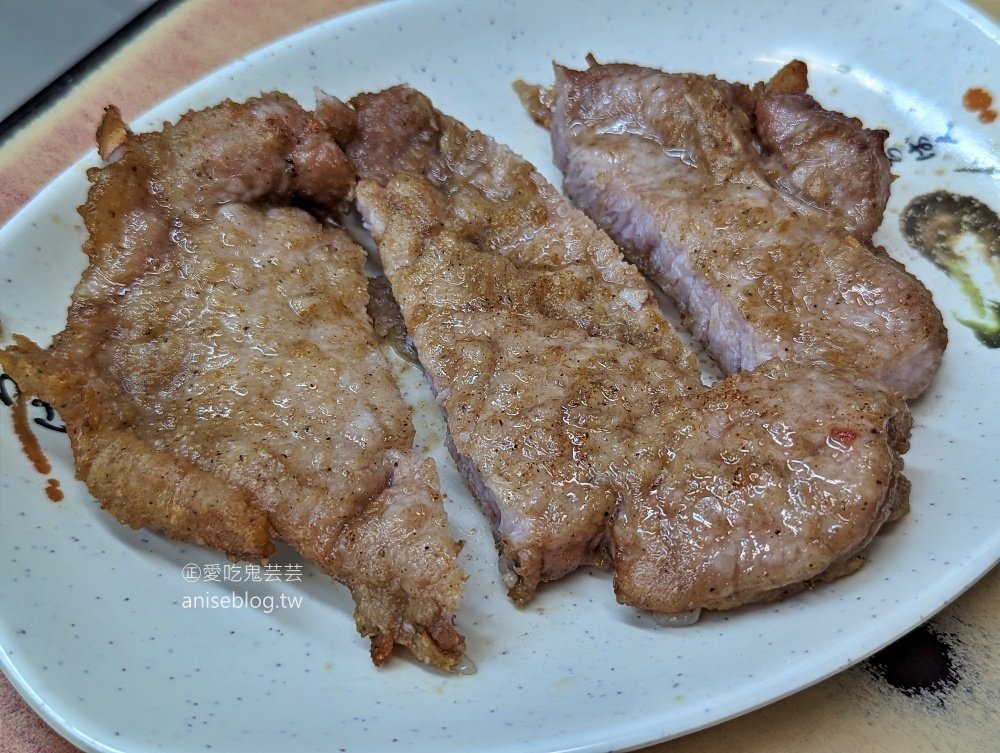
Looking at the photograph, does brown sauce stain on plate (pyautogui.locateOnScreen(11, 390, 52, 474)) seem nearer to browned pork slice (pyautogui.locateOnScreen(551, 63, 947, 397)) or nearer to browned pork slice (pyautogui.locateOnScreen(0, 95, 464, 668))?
browned pork slice (pyautogui.locateOnScreen(0, 95, 464, 668))

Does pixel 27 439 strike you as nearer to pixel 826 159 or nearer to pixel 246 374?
pixel 246 374

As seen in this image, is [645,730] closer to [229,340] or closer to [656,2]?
[229,340]

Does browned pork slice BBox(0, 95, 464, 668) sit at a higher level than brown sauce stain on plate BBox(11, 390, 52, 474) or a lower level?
higher

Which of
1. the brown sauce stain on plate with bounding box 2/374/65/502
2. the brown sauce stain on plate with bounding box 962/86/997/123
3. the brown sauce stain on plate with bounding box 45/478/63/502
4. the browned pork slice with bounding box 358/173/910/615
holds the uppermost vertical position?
the brown sauce stain on plate with bounding box 962/86/997/123

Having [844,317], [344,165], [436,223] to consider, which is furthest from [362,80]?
[844,317]

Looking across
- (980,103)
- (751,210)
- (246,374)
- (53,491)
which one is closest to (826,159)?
(751,210)

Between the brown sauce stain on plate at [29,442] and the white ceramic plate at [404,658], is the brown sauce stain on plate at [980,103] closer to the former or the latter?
the white ceramic plate at [404,658]

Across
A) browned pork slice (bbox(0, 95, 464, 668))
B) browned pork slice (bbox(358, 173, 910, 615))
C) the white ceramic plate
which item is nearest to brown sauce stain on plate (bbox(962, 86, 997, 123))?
the white ceramic plate
